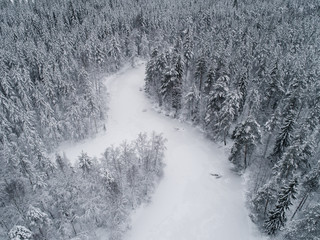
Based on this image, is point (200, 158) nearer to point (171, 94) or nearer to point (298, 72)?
point (171, 94)

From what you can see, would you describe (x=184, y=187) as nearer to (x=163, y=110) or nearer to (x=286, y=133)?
(x=286, y=133)

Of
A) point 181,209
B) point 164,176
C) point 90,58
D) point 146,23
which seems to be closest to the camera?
point 181,209

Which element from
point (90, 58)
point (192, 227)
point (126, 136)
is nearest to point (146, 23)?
point (90, 58)

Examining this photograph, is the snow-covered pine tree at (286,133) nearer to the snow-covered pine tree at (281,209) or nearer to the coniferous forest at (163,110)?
the coniferous forest at (163,110)

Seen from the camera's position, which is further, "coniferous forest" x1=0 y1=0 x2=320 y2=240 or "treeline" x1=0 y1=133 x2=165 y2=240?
"coniferous forest" x1=0 y1=0 x2=320 y2=240

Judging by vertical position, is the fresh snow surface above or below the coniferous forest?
below

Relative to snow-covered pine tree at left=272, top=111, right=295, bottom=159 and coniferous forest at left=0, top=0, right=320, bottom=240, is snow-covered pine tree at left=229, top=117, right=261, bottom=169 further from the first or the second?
snow-covered pine tree at left=272, top=111, right=295, bottom=159

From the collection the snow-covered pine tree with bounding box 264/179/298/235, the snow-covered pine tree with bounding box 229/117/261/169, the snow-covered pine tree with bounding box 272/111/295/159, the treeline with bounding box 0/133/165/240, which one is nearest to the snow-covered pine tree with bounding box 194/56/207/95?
the snow-covered pine tree with bounding box 229/117/261/169
